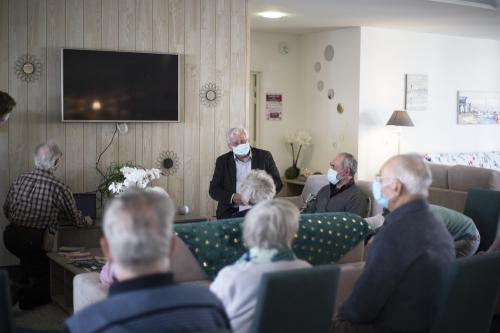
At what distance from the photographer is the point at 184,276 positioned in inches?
124

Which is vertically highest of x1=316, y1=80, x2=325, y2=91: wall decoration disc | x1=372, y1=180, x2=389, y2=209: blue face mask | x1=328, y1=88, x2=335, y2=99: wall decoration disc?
x1=316, y1=80, x2=325, y2=91: wall decoration disc

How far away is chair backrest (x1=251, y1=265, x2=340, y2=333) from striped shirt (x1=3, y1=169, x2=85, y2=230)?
2.85m

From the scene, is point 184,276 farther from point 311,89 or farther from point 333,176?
point 311,89

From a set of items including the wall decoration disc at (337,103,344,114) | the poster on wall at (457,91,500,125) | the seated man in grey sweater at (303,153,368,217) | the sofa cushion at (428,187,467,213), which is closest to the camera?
the seated man in grey sweater at (303,153,368,217)

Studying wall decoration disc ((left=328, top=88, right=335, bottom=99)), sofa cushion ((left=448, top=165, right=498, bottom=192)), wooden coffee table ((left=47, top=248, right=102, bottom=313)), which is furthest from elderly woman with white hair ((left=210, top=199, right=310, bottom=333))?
wall decoration disc ((left=328, top=88, right=335, bottom=99))

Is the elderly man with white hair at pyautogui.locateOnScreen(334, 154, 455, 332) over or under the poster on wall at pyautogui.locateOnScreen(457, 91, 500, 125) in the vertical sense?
under

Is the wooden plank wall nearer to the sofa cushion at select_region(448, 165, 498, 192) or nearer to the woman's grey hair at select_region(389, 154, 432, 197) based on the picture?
the sofa cushion at select_region(448, 165, 498, 192)

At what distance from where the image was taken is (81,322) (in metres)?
1.69

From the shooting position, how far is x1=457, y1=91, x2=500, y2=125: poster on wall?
9945 millimetres

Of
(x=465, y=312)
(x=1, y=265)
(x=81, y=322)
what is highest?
(x=81, y=322)

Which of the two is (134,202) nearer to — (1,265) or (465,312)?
(465,312)

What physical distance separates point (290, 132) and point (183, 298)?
7.98 metres

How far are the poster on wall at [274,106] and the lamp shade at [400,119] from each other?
1.68m

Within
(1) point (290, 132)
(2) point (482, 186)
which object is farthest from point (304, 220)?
(1) point (290, 132)
